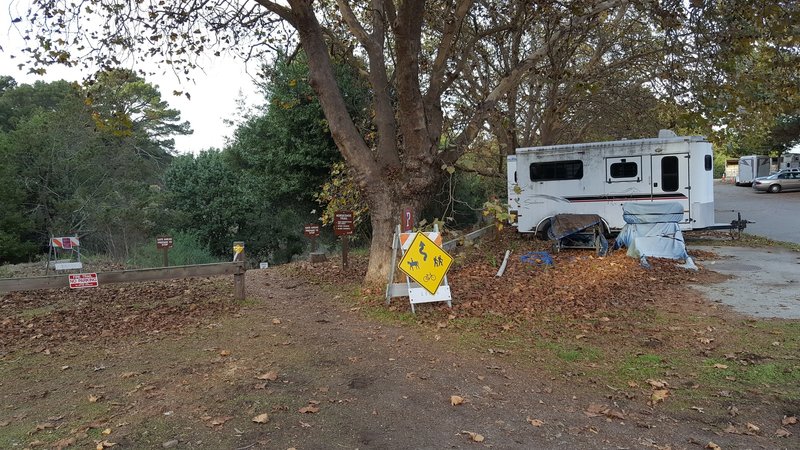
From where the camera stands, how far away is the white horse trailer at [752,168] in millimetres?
46625

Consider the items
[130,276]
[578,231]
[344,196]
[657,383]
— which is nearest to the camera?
[657,383]

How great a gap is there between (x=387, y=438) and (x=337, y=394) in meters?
0.91

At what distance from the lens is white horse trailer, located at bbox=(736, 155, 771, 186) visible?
4662 centimetres

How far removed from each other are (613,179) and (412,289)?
9.30 m

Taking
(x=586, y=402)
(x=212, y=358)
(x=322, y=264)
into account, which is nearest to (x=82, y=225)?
(x=322, y=264)

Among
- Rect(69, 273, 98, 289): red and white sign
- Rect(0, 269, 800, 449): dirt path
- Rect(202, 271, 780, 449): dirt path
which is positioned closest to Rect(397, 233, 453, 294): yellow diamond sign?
Rect(0, 269, 800, 449): dirt path

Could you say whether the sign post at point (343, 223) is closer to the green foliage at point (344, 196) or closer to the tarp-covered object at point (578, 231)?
the green foliage at point (344, 196)

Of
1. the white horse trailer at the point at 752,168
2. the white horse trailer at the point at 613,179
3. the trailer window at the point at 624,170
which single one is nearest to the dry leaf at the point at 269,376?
the white horse trailer at the point at 613,179

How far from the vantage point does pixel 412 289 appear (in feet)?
24.6

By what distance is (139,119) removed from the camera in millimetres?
30781

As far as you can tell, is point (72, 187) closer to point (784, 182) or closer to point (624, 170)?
point (624, 170)

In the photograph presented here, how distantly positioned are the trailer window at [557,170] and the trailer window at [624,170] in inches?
32.1

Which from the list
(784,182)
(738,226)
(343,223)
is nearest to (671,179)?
(738,226)

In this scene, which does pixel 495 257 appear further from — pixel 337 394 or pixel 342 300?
pixel 337 394
